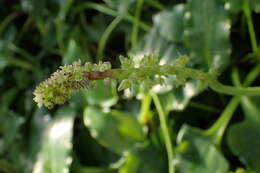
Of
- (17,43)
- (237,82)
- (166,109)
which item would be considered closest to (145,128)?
(166,109)

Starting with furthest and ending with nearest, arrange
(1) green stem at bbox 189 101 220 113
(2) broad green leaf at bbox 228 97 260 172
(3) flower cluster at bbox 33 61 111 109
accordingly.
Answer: (1) green stem at bbox 189 101 220 113 → (2) broad green leaf at bbox 228 97 260 172 → (3) flower cluster at bbox 33 61 111 109

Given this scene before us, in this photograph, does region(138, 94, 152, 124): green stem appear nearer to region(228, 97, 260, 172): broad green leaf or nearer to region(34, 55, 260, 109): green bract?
region(228, 97, 260, 172): broad green leaf

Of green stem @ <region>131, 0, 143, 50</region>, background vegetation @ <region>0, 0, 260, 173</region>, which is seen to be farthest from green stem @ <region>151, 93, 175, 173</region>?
green stem @ <region>131, 0, 143, 50</region>

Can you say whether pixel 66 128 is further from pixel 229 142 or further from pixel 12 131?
pixel 229 142

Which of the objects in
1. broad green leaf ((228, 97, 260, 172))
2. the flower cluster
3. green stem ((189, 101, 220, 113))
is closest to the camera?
the flower cluster

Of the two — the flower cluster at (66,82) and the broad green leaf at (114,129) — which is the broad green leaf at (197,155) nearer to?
the broad green leaf at (114,129)

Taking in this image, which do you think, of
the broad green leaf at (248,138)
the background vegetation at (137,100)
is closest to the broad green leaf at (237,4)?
the background vegetation at (137,100)

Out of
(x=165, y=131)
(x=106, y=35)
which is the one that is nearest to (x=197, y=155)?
(x=165, y=131)
